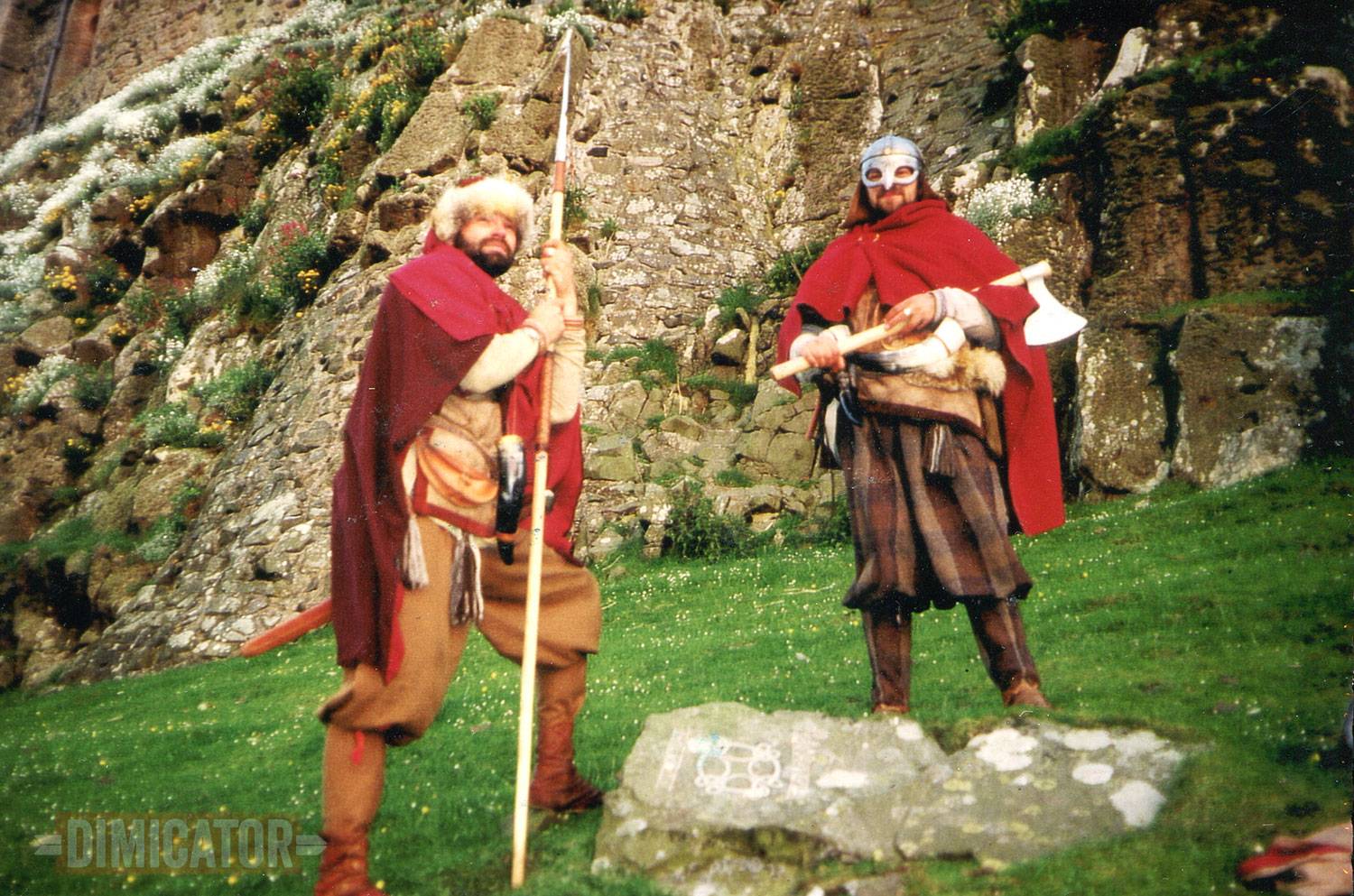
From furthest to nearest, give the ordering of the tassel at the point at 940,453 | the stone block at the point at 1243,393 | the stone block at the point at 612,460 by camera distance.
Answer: the stone block at the point at 612,460
the stone block at the point at 1243,393
the tassel at the point at 940,453

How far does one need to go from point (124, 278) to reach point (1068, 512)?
17.9 m

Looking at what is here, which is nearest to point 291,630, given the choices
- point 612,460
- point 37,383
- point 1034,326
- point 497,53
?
point 1034,326

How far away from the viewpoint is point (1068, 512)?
934cm

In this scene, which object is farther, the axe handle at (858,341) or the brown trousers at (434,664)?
the axe handle at (858,341)

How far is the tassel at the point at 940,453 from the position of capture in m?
4.41

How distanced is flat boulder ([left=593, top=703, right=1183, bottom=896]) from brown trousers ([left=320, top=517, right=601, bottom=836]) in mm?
625

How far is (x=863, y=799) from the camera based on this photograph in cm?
363

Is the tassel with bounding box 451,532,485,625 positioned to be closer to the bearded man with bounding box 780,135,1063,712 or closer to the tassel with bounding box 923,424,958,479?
the bearded man with bounding box 780,135,1063,712

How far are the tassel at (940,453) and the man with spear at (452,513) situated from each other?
1615 mm

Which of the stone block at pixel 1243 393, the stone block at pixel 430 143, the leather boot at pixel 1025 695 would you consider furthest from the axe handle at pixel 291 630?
the stone block at pixel 430 143

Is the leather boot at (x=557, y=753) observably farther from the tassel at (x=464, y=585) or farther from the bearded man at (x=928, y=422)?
the bearded man at (x=928, y=422)

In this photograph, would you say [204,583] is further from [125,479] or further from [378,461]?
[378,461]

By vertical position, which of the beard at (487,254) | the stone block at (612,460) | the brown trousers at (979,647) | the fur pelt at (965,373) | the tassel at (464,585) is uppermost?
the beard at (487,254)

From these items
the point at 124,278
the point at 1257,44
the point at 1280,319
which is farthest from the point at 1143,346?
the point at 124,278
